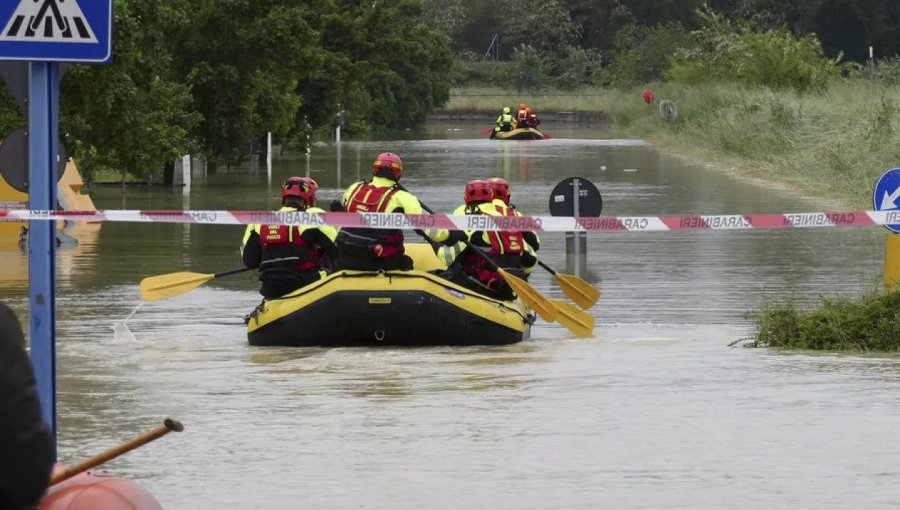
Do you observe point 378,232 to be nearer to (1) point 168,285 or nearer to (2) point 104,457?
(1) point 168,285

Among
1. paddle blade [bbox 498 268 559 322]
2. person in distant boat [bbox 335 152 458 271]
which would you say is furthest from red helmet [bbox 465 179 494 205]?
paddle blade [bbox 498 268 559 322]

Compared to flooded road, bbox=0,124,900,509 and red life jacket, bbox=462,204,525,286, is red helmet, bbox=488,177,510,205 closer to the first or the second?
red life jacket, bbox=462,204,525,286

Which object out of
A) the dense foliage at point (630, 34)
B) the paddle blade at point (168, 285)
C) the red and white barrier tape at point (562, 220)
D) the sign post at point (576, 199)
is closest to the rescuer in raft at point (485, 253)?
the red and white barrier tape at point (562, 220)

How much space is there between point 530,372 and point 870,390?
7.61ft

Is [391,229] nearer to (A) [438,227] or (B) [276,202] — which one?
(A) [438,227]

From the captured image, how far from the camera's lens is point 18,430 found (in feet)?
14.6

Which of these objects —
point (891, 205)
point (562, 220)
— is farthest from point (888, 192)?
point (562, 220)

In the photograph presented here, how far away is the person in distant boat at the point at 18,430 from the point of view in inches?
174

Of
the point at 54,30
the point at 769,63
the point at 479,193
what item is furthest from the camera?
the point at 769,63

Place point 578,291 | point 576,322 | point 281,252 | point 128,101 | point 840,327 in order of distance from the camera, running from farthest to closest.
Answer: point 128,101
point 578,291
point 576,322
point 281,252
point 840,327

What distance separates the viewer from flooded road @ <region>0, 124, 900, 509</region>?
870 centimetres

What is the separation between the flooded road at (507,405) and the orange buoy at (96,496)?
305 cm

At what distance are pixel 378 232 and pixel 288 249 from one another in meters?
0.99

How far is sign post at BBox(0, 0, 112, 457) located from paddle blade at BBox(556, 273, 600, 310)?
28.1 feet
